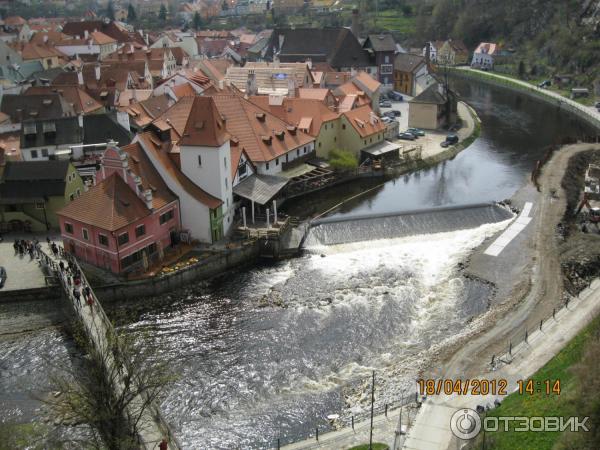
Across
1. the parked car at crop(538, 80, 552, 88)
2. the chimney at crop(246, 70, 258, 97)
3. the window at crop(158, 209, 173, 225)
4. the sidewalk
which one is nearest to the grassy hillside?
Result: the parked car at crop(538, 80, 552, 88)

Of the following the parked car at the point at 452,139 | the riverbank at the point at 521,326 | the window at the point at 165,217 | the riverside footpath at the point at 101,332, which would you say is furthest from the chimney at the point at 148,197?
the parked car at the point at 452,139

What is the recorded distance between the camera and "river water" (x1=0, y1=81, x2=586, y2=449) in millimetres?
33281

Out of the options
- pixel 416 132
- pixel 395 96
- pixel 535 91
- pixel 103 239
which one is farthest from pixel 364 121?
pixel 535 91

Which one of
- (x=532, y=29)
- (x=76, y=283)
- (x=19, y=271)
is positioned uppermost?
(x=532, y=29)

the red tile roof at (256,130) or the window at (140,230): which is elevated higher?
the red tile roof at (256,130)

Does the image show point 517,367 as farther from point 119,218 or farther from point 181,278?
point 119,218

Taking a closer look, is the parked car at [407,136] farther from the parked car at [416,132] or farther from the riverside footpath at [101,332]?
the riverside footpath at [101,332]

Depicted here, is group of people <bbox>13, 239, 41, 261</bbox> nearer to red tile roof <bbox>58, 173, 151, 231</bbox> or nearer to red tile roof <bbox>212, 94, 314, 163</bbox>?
red tile roof <bbox>58, 173, 151, 231</bbox>

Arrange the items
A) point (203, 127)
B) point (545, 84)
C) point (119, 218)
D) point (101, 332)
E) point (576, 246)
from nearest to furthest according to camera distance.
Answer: point (101, 332), point (119, 218), point (203, 127), point (576, 246), point (545, 84)

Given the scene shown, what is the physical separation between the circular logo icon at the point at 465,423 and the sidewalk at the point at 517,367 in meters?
0.25

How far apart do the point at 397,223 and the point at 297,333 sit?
18.6 meters

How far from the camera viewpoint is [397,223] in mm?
55250

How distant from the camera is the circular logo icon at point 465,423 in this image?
91.7ft

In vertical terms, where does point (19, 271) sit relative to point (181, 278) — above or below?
above
